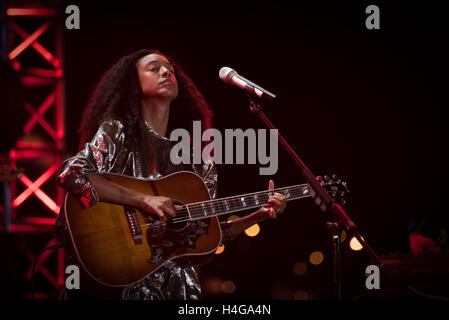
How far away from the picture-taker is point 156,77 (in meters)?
2.77

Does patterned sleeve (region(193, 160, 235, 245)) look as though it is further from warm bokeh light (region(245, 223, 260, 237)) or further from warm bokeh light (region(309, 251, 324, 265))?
warm bokeh light (region(309, 251, 324, 265))

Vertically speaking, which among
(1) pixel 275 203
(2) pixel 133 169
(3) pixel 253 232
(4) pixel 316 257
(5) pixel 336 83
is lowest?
(4) pixel 316 257

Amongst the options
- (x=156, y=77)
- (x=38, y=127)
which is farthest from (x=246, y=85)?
(x=38, y=127)

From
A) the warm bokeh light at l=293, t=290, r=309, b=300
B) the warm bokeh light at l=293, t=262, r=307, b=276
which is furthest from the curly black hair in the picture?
the warm bokeh light at l=293, t=290, r=309, b=300

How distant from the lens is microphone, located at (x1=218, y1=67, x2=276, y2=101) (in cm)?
223

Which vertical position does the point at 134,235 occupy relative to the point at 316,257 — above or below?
above

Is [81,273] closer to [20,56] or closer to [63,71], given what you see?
[63,71]

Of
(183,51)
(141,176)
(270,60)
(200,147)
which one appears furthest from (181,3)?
(141,176)

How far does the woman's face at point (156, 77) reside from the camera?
108 inches

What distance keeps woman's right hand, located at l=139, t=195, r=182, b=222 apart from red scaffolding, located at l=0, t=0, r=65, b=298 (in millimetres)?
1996

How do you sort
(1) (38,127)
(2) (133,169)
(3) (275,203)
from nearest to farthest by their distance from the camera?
(2) (133,169)
(3) (275,203)
(1) (38,127)

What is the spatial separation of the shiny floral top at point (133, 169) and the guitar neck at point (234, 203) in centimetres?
23

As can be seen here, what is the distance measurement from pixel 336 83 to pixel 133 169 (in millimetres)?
2079

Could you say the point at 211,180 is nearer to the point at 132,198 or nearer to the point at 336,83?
the point at 132,198
